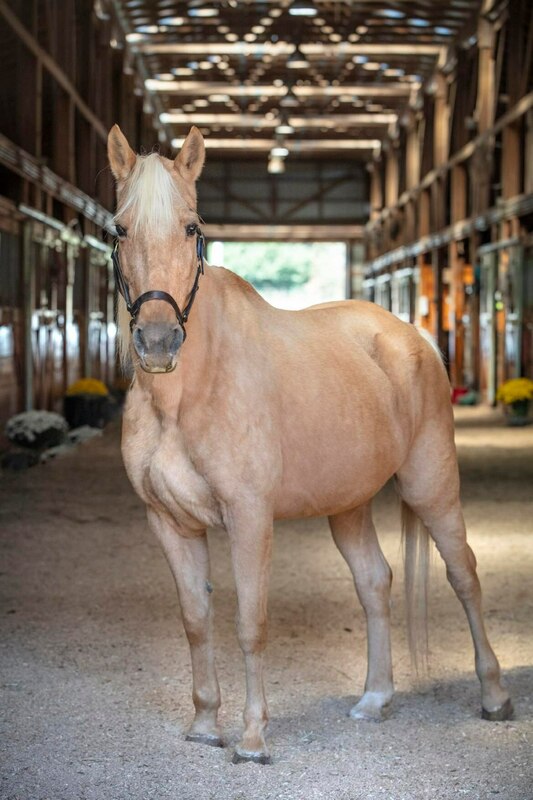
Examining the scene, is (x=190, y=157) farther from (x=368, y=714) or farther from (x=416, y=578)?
(x=368, y=714)

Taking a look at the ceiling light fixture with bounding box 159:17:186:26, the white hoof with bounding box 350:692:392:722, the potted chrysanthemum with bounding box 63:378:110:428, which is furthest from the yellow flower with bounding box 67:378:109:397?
the white hoof with bounding box 350:692:392:722

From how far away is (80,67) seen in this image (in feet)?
65.9

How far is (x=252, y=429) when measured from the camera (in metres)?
3.62

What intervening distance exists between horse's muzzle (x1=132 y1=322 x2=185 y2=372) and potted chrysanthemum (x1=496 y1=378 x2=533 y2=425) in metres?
13.3

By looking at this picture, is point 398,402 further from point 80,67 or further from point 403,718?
point 80,67

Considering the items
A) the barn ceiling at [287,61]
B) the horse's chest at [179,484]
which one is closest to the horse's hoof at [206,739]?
the horse's chest at [179,484]

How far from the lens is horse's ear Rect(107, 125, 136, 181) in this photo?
11.8 feet

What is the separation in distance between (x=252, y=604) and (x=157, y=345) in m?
0.87

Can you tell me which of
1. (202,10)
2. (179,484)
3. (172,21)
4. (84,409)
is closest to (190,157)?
(179,484)

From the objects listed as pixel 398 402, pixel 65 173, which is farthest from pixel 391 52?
pixel 398 402

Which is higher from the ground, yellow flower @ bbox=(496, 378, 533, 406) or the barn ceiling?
the barn ceiling

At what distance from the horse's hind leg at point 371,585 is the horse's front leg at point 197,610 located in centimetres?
62

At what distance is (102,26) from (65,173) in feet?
13.6

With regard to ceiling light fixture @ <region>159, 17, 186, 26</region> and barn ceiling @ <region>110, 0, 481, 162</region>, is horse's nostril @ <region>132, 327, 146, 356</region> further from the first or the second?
ceiling light fixture @ <region>159, 17, 186, 26</region>
